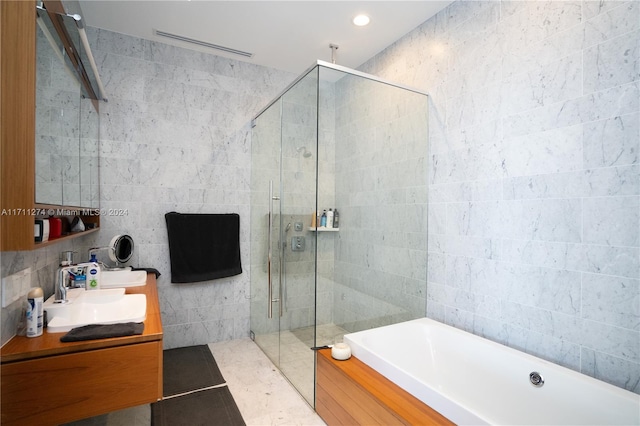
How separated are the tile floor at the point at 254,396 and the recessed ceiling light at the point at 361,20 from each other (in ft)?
9.56

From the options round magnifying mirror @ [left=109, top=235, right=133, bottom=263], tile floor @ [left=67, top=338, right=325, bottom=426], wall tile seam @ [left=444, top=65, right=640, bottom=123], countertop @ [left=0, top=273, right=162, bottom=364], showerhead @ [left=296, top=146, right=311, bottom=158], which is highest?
wall tile seam @ [left=444, top=65, right=640, bottom=123]

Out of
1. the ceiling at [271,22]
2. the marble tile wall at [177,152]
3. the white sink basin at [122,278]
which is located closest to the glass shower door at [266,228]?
the marble tile wall at [177,152]

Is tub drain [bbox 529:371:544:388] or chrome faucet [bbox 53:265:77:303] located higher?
chrome faucet [bbox 53:265:77:303]

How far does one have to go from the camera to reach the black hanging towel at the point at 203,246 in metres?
3.00

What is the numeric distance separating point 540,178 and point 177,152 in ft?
9.54

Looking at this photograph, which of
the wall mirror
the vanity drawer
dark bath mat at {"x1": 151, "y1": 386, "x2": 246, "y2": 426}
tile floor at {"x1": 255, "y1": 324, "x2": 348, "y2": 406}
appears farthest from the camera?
tile floor at {"x1": 255, "y1": 324, "x2": 348, "y2": 406}

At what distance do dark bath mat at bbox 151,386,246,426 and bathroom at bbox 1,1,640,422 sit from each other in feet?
3.12

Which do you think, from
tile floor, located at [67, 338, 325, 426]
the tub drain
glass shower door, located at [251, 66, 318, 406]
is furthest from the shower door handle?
the tub drain

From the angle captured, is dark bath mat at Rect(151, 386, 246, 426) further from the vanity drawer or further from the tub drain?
the tub drain

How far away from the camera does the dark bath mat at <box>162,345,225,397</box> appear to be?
2443 mm

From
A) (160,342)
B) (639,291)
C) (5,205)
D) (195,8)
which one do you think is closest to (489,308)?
(639,291)

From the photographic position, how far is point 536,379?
1671mm

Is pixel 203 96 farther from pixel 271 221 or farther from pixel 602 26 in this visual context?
pixel 602 26

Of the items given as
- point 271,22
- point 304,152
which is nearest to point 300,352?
point 304,152
